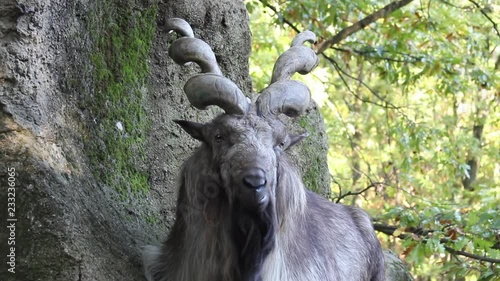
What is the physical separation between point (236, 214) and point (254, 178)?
0.44 meters

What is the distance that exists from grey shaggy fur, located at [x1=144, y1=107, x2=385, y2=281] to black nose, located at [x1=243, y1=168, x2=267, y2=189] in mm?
31

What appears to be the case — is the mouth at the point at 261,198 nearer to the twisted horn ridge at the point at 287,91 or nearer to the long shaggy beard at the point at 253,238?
the long shaggy beard at the point at 253,238

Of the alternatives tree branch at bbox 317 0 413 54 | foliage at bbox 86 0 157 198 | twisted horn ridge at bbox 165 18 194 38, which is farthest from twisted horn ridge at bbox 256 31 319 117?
tree branch at bbox 317 0 413 54

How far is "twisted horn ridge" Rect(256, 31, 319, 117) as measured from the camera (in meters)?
5.63

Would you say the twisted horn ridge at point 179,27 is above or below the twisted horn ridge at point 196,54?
above

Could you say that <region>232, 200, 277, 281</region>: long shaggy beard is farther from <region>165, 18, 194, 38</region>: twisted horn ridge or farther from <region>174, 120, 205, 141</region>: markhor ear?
<region>165, 18, 194, 38</region>: twisted horn ridge

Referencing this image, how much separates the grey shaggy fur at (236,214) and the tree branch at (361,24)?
18.0 feet

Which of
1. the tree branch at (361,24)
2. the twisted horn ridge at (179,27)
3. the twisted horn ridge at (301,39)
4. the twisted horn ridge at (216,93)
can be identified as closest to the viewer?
the twisted horn ridge at (216,93)

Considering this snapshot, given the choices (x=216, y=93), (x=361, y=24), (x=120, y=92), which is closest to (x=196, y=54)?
(x=216, y=93)

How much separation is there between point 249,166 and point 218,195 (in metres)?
0.47

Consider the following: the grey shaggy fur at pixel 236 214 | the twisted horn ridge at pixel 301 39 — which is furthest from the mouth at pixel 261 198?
the twisted horn ridge at pixel 301 39

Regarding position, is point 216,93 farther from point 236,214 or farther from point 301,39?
point 301,39

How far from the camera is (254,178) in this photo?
504 centimetres

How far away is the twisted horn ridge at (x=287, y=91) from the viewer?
18.5 feet
